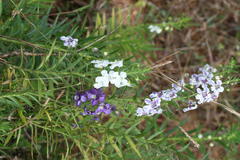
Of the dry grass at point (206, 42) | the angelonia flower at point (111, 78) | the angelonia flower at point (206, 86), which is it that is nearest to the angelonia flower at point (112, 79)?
the angelonia flower at point (111, 78)

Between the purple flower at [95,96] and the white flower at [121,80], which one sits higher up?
the white flower at [121,80]

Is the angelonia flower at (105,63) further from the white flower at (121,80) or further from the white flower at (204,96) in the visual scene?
the white flower at (204,96)

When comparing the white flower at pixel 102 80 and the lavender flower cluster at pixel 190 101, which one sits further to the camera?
the lavender flower cluster at pixel 190 101

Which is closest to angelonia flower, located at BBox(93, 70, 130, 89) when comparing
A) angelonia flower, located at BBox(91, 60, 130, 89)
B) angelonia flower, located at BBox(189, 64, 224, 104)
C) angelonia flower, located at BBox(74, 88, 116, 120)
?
angelonia flower, located at BBox(91, 60, 130, 89)

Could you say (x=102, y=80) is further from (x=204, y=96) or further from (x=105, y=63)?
(x=204, y=96)

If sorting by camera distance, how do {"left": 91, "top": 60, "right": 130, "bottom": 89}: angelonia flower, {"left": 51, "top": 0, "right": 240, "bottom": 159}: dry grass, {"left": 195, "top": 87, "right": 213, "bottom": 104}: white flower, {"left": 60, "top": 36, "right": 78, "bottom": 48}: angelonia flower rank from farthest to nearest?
1. {"left": 51, "top": 0, "right": 240, "bottom": 159}: dry grass
2. {"left": 60, "top": 36, "right": 78, "bottom": 48}: angelonia flower
3. {"left": 195, "top": 87, "right": 213, "bottom": 104}: white flower
4. {"left": 91, "top": 60, "right": 130, "bottom": 89}: angelonia flower

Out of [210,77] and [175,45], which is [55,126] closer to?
[210,77]

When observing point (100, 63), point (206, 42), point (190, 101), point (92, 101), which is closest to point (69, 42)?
point (100, 63)

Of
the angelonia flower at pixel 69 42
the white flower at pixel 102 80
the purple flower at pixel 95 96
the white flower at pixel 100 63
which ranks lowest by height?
the purple flower at pixel 95 96

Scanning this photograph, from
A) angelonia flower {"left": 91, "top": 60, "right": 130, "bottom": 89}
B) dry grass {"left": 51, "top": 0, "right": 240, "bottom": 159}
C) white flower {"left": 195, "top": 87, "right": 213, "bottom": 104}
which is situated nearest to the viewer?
angelonia flower {"left": 91, "top": 60, "right": 130, "bottom": 89}

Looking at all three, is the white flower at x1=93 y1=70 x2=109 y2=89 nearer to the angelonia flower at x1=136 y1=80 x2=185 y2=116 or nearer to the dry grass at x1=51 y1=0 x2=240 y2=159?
the angelonia flower at x1=136 y1=80 x2=185 y2=116
